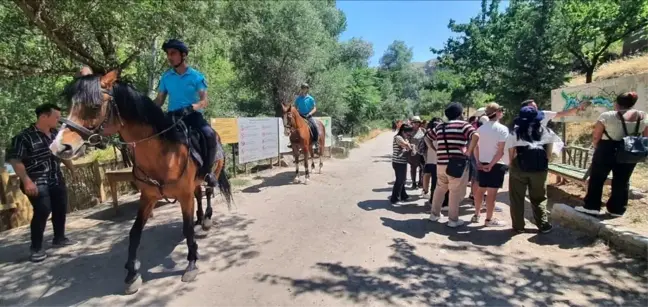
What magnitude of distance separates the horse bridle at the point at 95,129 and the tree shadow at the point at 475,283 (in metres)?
2.20

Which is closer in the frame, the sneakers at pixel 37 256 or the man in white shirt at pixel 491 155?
the sneakers at pixel 37 256

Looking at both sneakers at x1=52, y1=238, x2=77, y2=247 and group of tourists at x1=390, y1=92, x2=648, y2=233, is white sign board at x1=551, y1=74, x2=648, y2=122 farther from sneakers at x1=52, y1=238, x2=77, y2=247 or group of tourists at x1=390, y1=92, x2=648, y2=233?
sneakers at x1=52, y1=238, x2=77, y2=247

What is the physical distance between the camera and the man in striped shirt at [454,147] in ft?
19.2

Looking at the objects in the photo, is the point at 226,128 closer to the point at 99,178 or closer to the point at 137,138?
the point at 99,178

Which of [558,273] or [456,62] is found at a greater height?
[456,62]

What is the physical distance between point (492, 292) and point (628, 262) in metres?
1.93

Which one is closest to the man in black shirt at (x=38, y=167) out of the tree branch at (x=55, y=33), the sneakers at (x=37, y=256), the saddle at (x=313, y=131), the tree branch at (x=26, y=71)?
the sneakers at (x=37, y=256)

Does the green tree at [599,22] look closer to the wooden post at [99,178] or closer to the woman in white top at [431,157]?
the woman in white top at [431,157]

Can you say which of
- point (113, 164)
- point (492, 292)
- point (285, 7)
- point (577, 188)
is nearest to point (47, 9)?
point (113, 164)

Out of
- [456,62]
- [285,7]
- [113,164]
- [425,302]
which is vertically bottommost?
[425,302]

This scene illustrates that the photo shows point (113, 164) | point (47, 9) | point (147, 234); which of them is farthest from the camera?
point (113, 164)

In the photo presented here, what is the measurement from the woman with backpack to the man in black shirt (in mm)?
6457

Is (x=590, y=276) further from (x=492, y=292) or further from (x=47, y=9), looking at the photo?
(x=47, y=9)

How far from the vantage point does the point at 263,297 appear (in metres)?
3.81
